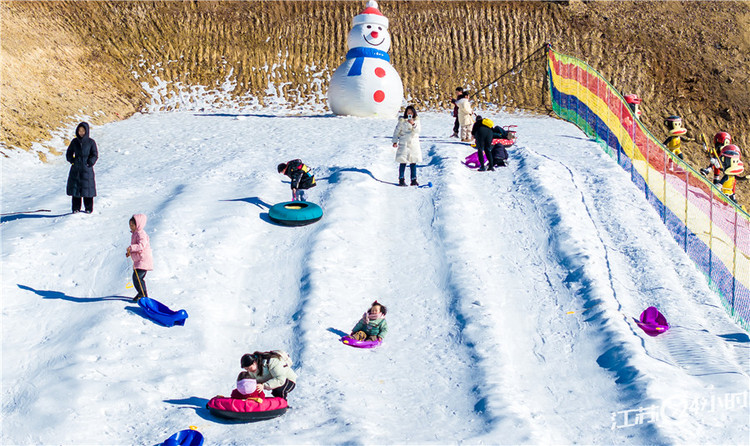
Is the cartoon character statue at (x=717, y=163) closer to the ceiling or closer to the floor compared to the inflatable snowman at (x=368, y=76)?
closer to the floor

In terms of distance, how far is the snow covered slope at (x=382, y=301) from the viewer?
7.56 metres

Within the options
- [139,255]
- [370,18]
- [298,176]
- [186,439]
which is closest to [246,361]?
[186,439]

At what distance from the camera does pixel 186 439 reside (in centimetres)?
690

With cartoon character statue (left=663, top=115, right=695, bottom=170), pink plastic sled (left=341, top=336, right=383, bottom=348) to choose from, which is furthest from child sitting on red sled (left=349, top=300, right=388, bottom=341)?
cartoon character statue (left=663, top=115, right=695, bottom=170)

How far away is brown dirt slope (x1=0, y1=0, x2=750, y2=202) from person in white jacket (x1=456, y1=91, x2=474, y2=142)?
757 centimetres

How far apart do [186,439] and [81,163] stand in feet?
20.7

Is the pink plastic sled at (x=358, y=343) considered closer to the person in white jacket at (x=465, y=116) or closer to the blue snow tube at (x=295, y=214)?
the blue snow tube at (x=295, y=214)

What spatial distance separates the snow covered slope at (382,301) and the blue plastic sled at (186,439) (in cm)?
38

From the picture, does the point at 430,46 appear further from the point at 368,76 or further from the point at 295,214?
the point at 295,214

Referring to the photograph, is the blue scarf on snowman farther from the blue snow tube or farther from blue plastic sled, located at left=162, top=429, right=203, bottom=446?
blue plastic sled, located at left=162, top=429, right=203, bottom=446

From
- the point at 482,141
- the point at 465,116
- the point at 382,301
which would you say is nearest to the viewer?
the point at 382,301

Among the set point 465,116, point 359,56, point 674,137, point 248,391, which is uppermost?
point 359,56

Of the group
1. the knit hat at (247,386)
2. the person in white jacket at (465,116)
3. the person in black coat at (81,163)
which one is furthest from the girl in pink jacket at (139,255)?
the person in white jacket at (465,116)

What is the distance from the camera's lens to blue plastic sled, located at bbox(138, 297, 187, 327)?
918cm
